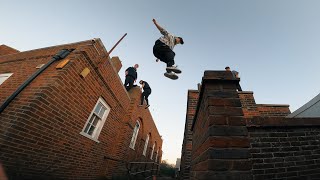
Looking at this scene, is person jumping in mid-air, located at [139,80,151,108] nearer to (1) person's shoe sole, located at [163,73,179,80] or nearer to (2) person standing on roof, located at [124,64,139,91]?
(2) person standing on roof, located at [124,64,139,91]

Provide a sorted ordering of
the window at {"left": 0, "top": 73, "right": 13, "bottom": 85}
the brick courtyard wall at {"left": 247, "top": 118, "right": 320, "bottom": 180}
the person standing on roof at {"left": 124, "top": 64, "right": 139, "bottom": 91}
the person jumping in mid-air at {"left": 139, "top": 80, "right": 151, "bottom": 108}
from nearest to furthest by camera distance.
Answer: the brick courtyard wall at {"left": 247, "top": 118, "right": 320, "bottom": 180} → the window at {"left": 0, "top": 73, "right": 13, "bottom": 85} → the person standing on roof at {"left": 124, "top": 64, "right": 139, "bottom": 91} → the person jumping in mid-air at {"left": 139, "top": 80, "right": 151, "bottom": 108}

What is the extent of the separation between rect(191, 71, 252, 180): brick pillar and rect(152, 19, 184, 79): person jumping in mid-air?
155 inches

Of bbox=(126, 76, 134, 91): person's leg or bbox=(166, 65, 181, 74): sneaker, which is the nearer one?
bbox=(166, 65, 181, 74): sneaker

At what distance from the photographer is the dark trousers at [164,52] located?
5637 millimetres

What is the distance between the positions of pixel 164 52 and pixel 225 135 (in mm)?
4526

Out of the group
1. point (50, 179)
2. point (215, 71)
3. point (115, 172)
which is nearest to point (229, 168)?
point (215, 71)

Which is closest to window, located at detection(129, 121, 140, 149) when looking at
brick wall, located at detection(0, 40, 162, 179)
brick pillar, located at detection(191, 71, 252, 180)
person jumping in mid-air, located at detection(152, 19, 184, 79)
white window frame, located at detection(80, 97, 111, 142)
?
brick wall, located at detection(0, 40, 162, 179)

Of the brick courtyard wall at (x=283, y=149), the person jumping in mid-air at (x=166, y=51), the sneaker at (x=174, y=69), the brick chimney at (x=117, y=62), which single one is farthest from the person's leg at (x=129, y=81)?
the brick courtyard wall at (x=283, y=149)

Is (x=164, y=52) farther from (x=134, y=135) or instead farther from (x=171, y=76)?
(x=134, y=135)

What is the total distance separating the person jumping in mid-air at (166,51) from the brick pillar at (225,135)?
3931 mm

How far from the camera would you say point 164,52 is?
5688 millimetres

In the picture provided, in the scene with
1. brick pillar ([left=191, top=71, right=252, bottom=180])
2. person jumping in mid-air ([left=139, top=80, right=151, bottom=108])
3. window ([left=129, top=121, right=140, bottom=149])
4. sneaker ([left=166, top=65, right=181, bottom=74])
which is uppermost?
person jumping in mid-air ([left=139, top=80, right=151, bottom=108])

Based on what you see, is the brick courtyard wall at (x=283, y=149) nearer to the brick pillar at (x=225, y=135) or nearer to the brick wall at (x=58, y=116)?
the brick pillar at (x=225, y=135)

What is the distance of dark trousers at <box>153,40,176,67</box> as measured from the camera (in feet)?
18.5
